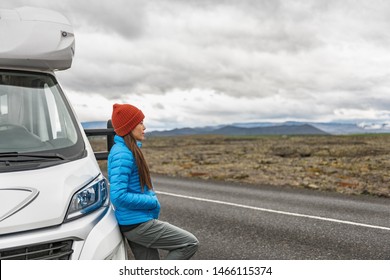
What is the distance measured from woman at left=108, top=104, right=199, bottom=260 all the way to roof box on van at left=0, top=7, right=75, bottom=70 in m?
0.77

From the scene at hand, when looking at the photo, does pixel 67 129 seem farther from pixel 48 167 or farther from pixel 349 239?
pixel 349 239

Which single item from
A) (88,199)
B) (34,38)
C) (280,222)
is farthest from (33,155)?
(280,222)

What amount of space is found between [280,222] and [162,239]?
4.41 metres

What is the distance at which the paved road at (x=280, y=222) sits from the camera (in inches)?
224

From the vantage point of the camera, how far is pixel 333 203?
30.4 feet

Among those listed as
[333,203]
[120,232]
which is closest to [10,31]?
[120,232]

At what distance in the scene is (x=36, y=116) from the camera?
3.72 metres

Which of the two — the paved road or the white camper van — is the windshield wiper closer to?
the white camper van

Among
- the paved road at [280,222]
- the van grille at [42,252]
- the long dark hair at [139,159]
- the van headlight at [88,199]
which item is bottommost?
the paved road at [280,222]

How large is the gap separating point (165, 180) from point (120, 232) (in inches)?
422

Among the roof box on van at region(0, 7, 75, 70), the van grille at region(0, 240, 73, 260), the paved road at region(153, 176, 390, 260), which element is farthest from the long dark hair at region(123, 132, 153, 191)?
the paved road at region(153, 176, 390, 260)

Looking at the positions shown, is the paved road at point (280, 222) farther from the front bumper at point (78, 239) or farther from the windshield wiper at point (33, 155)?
the windshield wiper at point (33, 155)

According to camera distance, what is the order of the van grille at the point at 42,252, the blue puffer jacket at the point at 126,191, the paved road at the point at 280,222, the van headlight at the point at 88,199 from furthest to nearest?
the paved road at the point at 280,222 < the blue puffer jacket at the point at 126,191 < the van headlight at the point at 88,199 < the van grille at the point at 42,252

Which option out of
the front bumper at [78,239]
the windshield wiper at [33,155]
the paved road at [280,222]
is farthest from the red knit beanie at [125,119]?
the paved road at [280,222]
